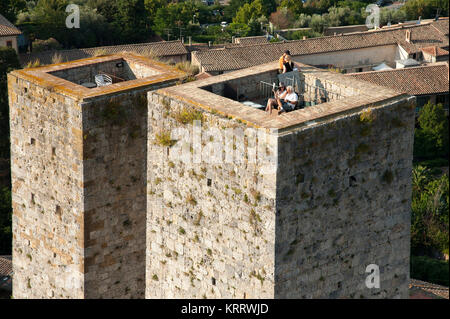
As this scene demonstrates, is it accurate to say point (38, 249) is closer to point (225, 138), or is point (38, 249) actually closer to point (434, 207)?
point (225, 138)

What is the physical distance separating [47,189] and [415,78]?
48.8 metres

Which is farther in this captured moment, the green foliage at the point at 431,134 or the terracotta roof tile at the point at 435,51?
the terracotta roof tile at the point at 435,51

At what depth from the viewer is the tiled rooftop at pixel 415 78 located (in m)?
63.6

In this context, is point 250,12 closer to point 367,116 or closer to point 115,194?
point 115,194

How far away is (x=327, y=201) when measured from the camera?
1652cm

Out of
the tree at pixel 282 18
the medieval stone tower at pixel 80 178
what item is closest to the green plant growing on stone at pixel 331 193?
the medieval stone tower at pixel 80 178

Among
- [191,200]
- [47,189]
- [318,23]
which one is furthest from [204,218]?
[318,23]

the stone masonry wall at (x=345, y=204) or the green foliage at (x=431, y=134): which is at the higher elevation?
the stone masonry wall at (x=345, y=204)

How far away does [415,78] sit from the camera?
66.4m

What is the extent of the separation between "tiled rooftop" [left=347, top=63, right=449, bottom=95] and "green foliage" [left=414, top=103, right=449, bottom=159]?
157cm

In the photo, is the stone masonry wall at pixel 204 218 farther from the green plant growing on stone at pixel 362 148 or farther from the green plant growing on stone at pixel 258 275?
the green plant growing on stone at pixel 362 148

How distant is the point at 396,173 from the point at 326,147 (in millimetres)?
1723

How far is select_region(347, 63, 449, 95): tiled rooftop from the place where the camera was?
6362 centimetres

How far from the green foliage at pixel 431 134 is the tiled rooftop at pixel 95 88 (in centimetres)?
4102
